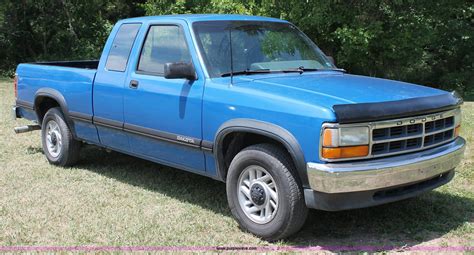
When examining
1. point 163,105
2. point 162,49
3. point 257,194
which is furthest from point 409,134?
point 162,49

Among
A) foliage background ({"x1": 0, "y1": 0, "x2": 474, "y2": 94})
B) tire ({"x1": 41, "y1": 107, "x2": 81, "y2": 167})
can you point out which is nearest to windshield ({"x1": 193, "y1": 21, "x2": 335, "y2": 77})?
tire ({"x1": 41, "y1": 107, "x2": 81, "y2": 167})

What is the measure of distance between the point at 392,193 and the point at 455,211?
3.88 feet

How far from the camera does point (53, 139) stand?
23.5 ft

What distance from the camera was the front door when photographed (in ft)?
16.3

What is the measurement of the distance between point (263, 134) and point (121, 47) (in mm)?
2419

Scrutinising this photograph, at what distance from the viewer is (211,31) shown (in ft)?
17.3

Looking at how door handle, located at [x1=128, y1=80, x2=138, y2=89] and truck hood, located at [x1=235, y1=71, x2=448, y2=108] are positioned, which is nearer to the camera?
truck hood, located at [x1=235, y1=71, x2=448, y2=108]

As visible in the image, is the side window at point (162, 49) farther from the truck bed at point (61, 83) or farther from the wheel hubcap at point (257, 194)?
the wheel hubcap at point (257, 194)

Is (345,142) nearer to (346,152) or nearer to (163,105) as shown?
(346,152)

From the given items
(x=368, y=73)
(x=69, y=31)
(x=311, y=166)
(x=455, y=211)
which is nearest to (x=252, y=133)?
(x=311, y=166)

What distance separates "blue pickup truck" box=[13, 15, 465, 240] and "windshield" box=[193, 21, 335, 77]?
1cm

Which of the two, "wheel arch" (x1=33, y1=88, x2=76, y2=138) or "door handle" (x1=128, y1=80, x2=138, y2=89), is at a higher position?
"door handle" (x1=128, y1=80, x2=138, y2=89)

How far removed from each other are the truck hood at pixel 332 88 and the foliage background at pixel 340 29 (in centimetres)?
1067

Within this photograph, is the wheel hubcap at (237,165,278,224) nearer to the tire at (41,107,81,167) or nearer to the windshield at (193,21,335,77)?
the windshield at (193,21,335,77)
